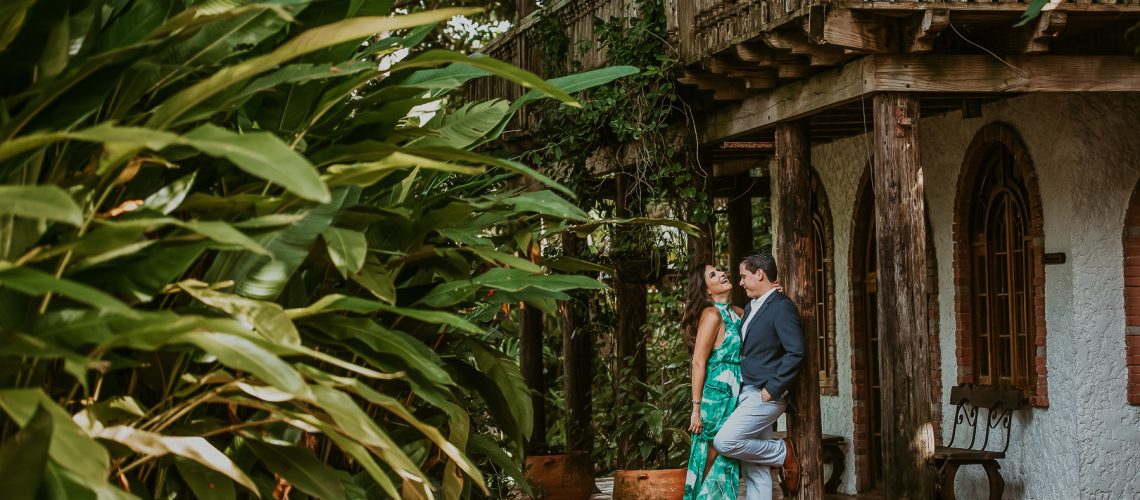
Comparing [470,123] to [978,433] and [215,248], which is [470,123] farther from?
[978,433]

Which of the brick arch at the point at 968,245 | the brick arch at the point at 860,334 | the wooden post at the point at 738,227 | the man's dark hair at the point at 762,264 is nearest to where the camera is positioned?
the man's dark hair at the point at 762,264

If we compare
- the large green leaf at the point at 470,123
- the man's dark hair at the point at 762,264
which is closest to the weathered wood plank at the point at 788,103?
the man's dark hair at the point at 762,264

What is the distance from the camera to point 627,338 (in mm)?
11109

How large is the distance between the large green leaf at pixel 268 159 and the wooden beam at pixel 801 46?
543cm

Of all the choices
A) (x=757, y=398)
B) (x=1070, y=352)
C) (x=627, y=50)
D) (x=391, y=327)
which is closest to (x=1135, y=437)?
(x=1070, y=352)

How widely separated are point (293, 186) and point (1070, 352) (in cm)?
748

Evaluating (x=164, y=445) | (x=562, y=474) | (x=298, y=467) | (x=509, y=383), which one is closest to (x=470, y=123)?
(x=509, y=383)

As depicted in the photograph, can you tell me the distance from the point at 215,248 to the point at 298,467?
59 centimetres

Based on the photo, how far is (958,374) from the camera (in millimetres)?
10102

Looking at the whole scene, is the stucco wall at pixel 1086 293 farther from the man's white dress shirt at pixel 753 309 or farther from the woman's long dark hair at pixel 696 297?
the woman's long dark hair at pixel 696 297

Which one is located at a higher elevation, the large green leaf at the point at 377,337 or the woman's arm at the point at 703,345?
the large green leaf at the point at 377,337

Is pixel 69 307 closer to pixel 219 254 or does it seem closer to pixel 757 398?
pixel 219 254

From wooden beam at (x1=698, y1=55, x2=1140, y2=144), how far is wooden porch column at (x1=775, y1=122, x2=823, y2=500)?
14.9 inches

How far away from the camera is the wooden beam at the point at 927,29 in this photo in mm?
7023
